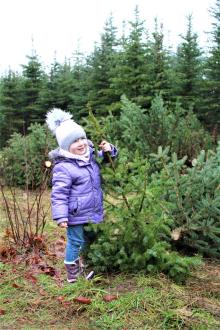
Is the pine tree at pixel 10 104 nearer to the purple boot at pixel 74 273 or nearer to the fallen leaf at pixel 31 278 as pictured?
the fallen leaf at pixel 31 278

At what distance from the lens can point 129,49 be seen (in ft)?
50.7

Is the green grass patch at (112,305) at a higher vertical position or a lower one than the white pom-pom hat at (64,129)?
lower

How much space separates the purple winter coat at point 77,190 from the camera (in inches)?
153

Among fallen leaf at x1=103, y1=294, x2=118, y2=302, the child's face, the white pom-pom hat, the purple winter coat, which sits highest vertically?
the white pom-pom hat

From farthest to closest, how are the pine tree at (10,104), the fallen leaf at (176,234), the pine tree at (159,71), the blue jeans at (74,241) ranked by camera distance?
1. the pine tree at (10,104)
2. the pine tree at (159,71)
3. the fallen leaf at (176,234)
4. the blue jeans at (74,241)

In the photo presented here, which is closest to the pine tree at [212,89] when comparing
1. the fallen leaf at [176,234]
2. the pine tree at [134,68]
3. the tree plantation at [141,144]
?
the tree plantation at [141,144]

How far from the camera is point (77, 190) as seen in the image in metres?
3.98

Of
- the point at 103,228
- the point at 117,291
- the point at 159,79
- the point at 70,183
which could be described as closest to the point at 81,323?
the point at 117,291

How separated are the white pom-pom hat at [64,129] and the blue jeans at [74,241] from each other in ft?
2.27

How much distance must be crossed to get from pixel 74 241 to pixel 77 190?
0.45m

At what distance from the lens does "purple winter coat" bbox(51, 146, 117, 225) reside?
3885 mm

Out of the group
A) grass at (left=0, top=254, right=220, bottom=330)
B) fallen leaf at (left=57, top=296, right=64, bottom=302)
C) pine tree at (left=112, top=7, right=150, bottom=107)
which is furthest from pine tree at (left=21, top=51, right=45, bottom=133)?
fallen leaf at (left=57, top=296, right=64, bottom=302)

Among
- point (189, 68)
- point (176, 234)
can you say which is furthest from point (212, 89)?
point (176, 234)

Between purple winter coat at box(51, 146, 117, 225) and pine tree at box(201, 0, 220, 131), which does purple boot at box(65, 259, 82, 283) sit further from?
pine tree at box(201, 0, 220, 131)
